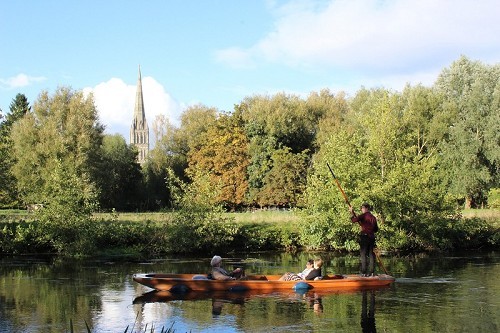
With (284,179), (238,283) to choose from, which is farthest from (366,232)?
(284,179)

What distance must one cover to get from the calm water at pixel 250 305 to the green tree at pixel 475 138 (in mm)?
31060

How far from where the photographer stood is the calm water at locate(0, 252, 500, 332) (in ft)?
47.3

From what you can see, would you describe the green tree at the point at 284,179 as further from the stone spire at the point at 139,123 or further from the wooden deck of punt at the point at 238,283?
the stone spire at the point at 139,123

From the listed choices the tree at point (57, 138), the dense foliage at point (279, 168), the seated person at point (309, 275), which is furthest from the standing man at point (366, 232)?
the tree at point (57, 138)

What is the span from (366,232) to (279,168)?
1573 inches

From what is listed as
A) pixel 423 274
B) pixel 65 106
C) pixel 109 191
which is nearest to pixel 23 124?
pixel 65 106

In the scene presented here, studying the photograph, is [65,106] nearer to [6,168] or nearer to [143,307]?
[6,168]

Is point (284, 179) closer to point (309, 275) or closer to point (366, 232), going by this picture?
point (366, 232)

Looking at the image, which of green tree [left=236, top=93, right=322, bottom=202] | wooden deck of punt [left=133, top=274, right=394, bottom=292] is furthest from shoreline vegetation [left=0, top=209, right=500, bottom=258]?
green tree [left=236, top=93, right=322, bottom=202]

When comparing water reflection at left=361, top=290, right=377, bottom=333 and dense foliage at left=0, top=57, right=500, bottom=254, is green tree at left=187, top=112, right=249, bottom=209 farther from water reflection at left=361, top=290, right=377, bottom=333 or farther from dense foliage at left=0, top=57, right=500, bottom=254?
water reflection at left=361, top=290, right=377, bottom=333

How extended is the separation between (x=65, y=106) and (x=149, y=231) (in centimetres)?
2959

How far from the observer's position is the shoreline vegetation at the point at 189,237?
3166cm

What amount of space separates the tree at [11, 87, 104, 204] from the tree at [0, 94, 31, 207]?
135 centimetres

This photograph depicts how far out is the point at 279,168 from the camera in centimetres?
6075
